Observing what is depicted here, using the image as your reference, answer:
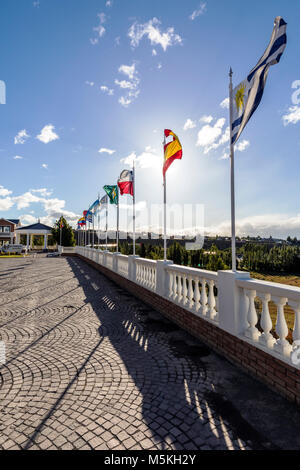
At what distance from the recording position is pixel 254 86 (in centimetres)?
448

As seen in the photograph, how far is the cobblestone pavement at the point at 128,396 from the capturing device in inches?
101

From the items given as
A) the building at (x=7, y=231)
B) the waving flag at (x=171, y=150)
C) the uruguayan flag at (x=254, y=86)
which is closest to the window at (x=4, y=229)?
the building at (x=7, y=231)

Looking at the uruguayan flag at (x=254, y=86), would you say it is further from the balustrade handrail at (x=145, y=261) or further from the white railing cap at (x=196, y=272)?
the balustrade handrail at (x=145, y=261)

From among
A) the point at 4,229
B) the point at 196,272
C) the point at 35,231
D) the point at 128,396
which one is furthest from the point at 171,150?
the point at 4,229

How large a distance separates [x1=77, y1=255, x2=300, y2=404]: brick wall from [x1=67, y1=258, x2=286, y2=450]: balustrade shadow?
0.18 metres

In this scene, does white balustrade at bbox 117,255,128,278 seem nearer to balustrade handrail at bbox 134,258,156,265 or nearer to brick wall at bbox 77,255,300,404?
balustrade handrail at bbox 134,258,156,265

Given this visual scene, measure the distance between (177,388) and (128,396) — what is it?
69cm

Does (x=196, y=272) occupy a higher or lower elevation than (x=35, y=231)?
lower

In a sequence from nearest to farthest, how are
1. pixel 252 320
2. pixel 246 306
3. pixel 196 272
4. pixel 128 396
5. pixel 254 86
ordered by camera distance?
1. pixel 128 396
2. pixel 252 320
3. pixel 246 306
4. pixel 254 86
5. pixel 196 272

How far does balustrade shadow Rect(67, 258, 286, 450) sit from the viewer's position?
2580mm

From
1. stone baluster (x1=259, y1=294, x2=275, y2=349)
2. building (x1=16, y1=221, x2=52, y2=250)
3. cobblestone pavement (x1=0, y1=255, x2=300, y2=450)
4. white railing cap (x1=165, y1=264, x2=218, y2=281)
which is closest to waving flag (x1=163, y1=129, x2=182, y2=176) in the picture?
white railing cap (x1=165, y1=264, x2=218, y2=281)

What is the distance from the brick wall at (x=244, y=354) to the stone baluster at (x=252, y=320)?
0.54 ft

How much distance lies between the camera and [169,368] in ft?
13.4

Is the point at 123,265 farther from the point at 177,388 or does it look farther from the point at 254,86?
the point at 254,86
